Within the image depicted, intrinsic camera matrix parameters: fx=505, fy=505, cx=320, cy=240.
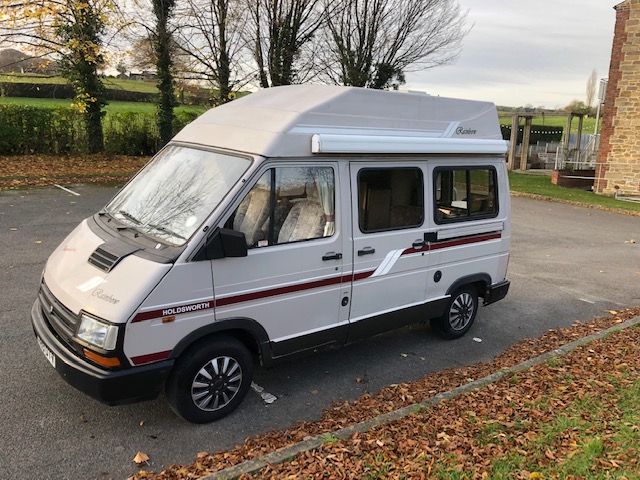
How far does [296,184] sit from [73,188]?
12685mm

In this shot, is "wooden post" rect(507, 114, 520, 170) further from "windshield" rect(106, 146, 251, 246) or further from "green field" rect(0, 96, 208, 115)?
"windshield" rect(106, 146, 251, 246)

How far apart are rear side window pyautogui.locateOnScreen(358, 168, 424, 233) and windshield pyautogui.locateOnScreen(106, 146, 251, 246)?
1.21 metres

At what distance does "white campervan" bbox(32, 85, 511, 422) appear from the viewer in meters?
3.53

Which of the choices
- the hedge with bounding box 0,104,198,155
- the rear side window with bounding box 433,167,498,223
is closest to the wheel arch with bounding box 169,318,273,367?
the rear side window with bounding box 433,167,498,223

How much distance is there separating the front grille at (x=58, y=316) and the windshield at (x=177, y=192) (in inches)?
31.7

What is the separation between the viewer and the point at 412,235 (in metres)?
5.03

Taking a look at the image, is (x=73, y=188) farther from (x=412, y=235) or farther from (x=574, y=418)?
(x=574, y=418)

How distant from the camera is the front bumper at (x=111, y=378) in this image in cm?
341

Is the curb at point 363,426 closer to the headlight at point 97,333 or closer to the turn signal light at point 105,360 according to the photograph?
the turn signal light at point 105,360

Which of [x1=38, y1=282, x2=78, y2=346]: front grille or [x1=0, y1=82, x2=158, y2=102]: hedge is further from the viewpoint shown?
[x1=0, y1=82, x2=158, y2=102]: hedge

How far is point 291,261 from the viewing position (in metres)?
4.12

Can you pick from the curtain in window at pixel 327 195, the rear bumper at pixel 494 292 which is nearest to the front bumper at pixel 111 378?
the curtain in window at pixel 327 195

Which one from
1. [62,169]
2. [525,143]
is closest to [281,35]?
[62,169]

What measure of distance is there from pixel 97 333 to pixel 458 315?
4057 mm
